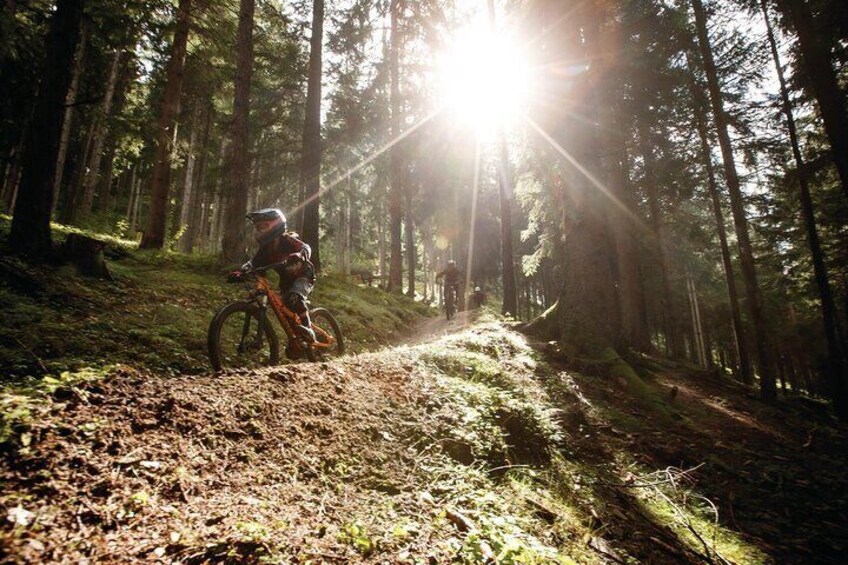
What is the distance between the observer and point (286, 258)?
5824 mm

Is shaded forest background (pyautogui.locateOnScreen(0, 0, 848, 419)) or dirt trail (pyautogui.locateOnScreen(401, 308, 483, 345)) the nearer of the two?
shaded forest background (pyautogui.locateOnScreen(0, 0, 848, 419))

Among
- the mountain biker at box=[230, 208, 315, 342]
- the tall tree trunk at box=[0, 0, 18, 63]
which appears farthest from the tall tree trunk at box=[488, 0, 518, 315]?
the tall tree trunk at box=[0, 0, 18, 63]

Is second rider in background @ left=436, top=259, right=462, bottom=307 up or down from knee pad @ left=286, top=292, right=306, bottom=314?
up

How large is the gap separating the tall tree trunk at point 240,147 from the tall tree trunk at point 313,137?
7.78ft

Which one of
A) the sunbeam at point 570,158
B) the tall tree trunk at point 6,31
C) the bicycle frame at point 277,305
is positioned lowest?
the bicycle frame at point 277,305

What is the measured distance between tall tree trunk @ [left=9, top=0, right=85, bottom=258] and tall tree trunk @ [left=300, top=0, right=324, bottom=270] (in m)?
6.66

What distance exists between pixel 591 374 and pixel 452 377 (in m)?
4.07

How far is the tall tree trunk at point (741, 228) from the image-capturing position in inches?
511

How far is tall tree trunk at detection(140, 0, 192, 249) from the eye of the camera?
11.9 meters

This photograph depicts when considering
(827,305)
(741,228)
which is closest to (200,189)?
(741,228)

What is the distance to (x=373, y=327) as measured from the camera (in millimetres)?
12078

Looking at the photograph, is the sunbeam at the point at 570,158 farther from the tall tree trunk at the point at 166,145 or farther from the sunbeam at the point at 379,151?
the tall tree trunk at the point at 166,145

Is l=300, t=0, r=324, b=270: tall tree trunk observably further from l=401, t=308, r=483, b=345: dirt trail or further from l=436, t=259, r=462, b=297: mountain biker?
l=436, t=259, r=462, b=297: mountain biker

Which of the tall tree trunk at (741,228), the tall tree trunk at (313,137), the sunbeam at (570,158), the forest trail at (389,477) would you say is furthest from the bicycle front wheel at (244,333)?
the tall tree trunk at (741,228)
